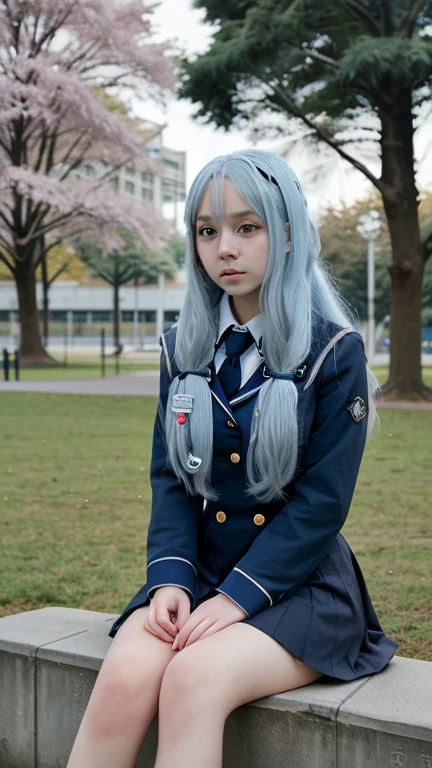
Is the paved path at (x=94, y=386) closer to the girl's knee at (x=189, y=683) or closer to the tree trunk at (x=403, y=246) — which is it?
the tree trunk at (x=403, y=246)

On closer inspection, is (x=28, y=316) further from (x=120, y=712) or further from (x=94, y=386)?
(x=120, y=712)

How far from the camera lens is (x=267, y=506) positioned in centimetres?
Answer: 222

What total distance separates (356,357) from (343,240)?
40.7 m

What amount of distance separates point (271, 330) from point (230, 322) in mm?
170

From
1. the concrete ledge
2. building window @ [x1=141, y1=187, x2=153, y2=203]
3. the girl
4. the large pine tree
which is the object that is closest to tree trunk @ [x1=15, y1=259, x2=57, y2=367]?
the large pine tree

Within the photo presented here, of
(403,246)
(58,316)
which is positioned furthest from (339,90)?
(58,316)

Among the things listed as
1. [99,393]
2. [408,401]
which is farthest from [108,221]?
[408,401]

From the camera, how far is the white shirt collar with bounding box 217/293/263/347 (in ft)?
7.54

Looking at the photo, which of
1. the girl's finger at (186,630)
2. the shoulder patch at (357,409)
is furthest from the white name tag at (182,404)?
the girl's finger at (186,630)

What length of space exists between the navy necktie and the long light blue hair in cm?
4

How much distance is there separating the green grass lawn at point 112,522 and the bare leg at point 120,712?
154cm

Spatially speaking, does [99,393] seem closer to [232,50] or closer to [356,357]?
[232,50]

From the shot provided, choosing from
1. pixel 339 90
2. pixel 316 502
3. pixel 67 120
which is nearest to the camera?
pixel 316 502

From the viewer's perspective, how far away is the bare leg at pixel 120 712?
6.34ft
